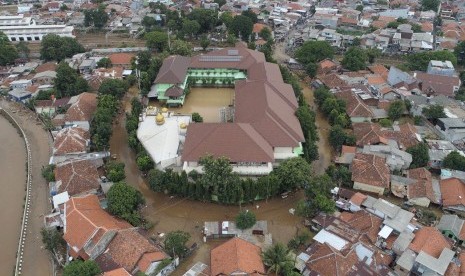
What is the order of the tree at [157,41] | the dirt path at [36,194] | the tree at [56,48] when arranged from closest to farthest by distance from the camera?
1. the dirt path at [36,194]
2. the tree at [56,48]
3. the tree at [157,41]

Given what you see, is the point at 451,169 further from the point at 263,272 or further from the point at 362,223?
the point at 263,272

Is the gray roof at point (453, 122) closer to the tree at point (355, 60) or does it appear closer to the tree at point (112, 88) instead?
the tree at point (355, 60)

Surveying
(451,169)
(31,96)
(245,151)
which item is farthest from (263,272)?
(31,96)

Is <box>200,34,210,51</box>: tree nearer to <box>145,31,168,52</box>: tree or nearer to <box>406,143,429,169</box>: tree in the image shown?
<box>145,31,168,52</box>: tree

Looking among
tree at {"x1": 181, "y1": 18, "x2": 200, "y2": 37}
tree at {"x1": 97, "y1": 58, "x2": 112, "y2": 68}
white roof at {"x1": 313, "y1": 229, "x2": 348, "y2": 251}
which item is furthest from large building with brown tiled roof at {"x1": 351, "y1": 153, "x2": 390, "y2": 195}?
tree at {"x1": 181, "y1": 18, "x2": 200, "y2": 37}

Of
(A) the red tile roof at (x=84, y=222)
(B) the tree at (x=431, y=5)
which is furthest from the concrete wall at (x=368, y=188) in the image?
(B) the tree at (x=431, y=5)

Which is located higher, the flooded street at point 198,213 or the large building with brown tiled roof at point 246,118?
the large building with brown tiled roof at point 246,118

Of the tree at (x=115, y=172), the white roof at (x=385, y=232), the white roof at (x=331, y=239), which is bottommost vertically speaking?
the white roof at (x=385, y=232)
